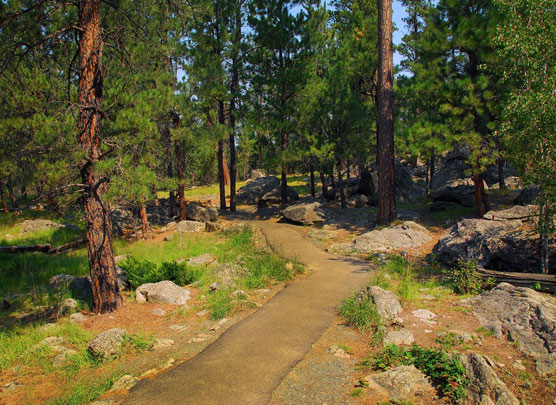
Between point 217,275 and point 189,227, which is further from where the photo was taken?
point 189,227

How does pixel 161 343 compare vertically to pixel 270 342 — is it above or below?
below

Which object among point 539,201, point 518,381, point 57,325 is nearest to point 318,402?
point 518,381

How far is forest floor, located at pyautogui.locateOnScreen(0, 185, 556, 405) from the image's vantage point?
4605 mm

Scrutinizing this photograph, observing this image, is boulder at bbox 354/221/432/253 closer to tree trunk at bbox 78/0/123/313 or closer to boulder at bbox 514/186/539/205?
boulder at bbox 514/186/539/205

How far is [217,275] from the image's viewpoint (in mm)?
10047

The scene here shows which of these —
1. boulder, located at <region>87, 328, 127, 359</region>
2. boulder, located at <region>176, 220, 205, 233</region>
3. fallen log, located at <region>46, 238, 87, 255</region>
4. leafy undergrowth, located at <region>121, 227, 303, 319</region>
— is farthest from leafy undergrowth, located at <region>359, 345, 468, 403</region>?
boulder, located at <region>176, 220, 205, 233</region>

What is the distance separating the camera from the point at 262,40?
1991 centimetres

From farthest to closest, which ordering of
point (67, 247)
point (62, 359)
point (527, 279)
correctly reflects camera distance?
point (67, 247)
point (527, 279)
point (62, 359)

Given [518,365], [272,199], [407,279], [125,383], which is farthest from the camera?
[272,199]

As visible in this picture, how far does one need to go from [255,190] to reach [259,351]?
82.2 feet

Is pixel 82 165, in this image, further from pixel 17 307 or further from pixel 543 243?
pixel 543 243

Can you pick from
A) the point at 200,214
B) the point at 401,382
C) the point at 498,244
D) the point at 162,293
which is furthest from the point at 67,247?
the point at 498,244

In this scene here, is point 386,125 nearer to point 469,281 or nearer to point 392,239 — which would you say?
point 392,239

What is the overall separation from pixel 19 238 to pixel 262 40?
51.3 ft
